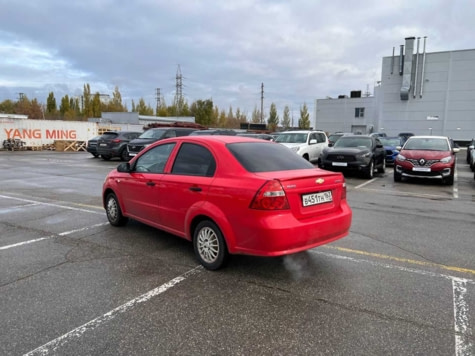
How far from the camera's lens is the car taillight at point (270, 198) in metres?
3.75

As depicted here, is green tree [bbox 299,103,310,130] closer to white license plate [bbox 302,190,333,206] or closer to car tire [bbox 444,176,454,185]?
car tire [bbox 444,176,454,185]

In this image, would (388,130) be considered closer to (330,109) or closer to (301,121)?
(330,109)

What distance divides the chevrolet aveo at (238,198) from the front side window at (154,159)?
0.02 metres

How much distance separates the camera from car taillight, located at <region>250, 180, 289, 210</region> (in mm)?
3754

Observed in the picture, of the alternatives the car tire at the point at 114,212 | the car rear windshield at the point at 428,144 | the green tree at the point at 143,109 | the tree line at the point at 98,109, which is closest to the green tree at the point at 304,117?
the tree line at the point at 98,109

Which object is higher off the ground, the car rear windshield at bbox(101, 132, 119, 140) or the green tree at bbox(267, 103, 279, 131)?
the green tree at bbox(267, 103, 279, 131)

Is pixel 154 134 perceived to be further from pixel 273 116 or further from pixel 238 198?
pixel 273 116

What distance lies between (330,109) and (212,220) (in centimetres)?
6447

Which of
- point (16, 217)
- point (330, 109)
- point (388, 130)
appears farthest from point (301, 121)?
point (16, 217)

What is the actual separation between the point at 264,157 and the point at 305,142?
39.3 feet

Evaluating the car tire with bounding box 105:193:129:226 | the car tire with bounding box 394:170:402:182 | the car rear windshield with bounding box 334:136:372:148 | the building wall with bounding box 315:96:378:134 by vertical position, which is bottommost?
the car tire with bounding box 394:170:402:182

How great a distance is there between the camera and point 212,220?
Result: 13.7ft

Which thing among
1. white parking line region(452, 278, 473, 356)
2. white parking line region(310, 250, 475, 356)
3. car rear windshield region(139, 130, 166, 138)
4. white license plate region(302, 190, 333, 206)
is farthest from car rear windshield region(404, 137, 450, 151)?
car rear windshield region(139, 130, 166, 138)

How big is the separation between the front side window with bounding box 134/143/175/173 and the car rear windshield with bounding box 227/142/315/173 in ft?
3.60
